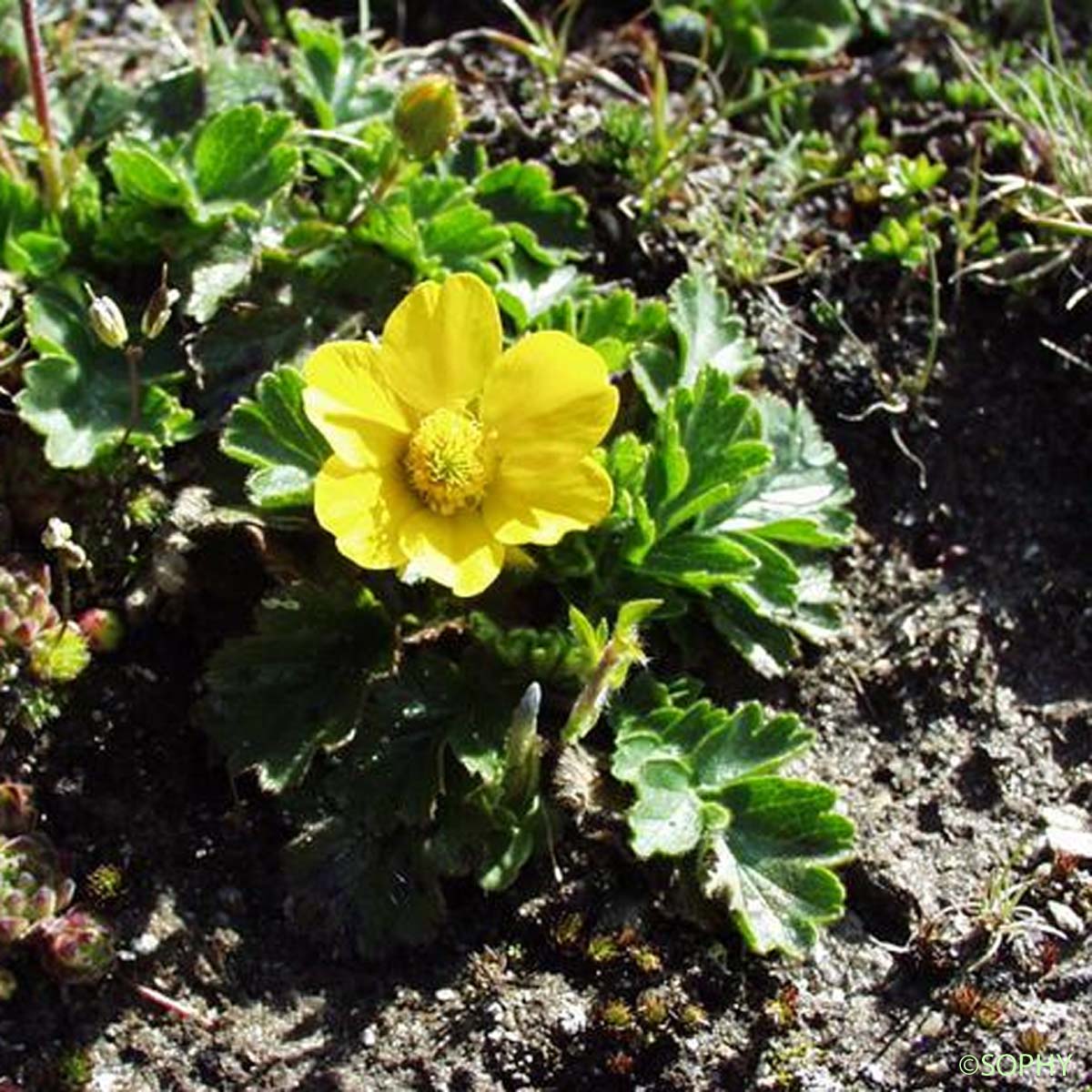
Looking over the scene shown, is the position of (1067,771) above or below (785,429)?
below

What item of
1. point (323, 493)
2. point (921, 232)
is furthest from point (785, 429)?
point (323, 493)

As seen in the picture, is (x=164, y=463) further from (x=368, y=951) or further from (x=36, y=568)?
(x=368, y=951)

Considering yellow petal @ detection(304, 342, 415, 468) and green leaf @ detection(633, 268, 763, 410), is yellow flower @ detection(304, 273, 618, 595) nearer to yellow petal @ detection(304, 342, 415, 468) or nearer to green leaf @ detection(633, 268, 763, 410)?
yellow petal @ detection(304, 342, 415, 468)

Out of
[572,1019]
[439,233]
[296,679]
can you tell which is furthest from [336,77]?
[572,1019]

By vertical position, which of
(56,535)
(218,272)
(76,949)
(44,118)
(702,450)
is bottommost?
(76,949)

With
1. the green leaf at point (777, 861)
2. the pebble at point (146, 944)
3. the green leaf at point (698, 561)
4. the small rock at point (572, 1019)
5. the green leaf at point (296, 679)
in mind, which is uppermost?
the green leaf at point (698, 561)

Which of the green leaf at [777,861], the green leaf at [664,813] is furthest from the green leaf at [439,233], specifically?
the green leaf at [777,861]

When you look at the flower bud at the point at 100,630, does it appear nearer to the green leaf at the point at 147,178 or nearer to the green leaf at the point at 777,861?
the green leaf at the point at 147,178

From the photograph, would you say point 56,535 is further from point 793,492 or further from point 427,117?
point 793,492
